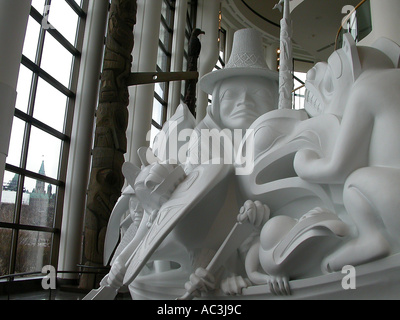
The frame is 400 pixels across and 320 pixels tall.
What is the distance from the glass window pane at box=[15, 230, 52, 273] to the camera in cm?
595

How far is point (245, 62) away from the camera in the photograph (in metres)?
2.18

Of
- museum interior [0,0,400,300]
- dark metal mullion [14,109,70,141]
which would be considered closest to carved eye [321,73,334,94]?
museum interior [0,0,400,300]

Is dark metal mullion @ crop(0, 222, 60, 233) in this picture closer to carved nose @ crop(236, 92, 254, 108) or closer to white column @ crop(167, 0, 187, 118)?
carved nose @ crop(236, 92, 254, 108)

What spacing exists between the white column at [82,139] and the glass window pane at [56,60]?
258mm

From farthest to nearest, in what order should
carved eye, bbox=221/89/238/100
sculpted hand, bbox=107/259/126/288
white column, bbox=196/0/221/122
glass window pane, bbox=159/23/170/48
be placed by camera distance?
1. white column, bbox=196/0/221/122
2. glass window pane, bbox=159/23/170/48
3. carved eye, bbox=221/89/238/100
4. sculpted hand, bbox=107/259/126/288

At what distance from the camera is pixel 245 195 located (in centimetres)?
177

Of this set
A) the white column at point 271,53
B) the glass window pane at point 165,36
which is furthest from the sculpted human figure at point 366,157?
the white column at point 271,53

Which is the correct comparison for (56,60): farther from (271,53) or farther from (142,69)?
(271,53)

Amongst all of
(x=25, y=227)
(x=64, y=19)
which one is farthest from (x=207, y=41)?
(x=25, y=227)

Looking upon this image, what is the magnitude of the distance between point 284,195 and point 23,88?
17.7 ft

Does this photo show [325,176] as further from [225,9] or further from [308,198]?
[225,9]

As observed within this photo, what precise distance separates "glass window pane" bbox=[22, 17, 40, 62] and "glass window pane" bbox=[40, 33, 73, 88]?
23cm

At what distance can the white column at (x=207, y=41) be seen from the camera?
11.2 meters
